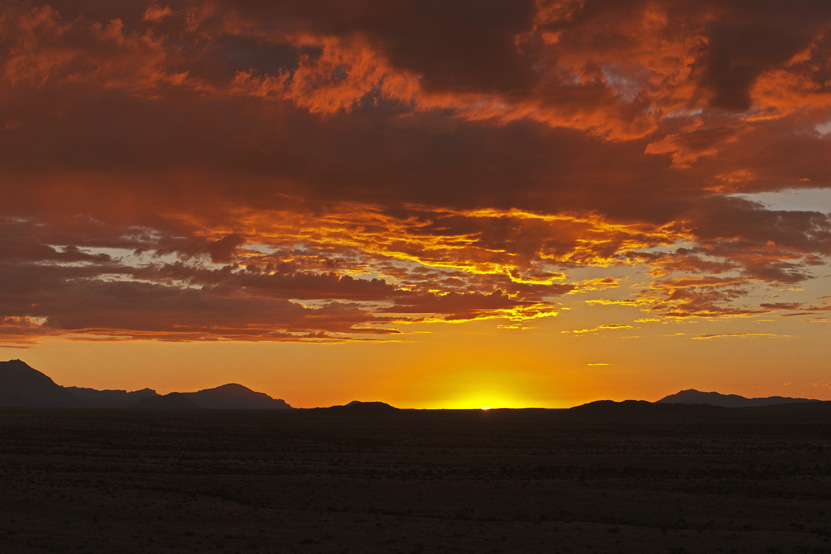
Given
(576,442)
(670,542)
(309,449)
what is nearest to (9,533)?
(670,542)

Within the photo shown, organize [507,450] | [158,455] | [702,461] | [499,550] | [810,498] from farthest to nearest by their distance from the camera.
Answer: [507,450], [158,455], [702,461], [810,498], [499,550]

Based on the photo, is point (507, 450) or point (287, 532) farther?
point (507, 450)

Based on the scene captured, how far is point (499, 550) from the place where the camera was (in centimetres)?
2492

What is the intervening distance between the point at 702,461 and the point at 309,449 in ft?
116

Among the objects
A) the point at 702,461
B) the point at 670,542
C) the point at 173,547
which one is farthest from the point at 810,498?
the point at 173,547

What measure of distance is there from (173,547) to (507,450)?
46781 millimetres

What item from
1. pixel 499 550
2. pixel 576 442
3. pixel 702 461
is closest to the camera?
pixel 499 550

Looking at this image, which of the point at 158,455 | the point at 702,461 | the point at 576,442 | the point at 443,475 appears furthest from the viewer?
the point at 576,442

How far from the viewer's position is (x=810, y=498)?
36531 mm

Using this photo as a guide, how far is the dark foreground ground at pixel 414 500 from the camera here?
26.1 meters

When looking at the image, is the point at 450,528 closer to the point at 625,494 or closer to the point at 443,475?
A: the point at 625,494

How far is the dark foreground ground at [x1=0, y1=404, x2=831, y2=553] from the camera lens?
2612 centimetres

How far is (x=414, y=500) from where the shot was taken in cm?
3672

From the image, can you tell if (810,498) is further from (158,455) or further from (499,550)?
(158,455)
